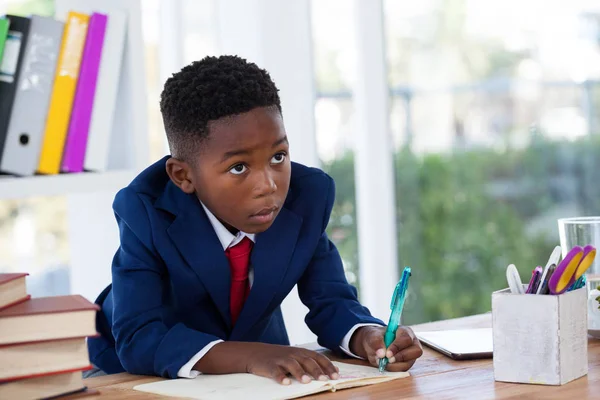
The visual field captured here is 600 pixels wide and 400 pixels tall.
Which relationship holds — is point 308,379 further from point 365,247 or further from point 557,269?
point 365,247

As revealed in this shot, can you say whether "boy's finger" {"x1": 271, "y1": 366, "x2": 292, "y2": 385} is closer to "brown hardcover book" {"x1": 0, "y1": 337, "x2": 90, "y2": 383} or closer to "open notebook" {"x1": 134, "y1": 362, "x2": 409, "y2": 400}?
"open notebook" {"x1": 134, "y1": 362, "x2": 409, "y2": 400}

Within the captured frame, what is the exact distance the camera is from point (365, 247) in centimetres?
291

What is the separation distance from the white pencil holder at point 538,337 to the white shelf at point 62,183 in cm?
108

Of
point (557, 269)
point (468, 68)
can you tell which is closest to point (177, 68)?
point (468, 68)

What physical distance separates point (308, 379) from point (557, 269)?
34 centimetres

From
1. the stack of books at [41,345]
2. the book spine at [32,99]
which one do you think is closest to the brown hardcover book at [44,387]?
the stack of books at [41,345]

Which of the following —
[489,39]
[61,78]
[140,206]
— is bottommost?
[140,206]

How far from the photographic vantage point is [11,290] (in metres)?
1.12

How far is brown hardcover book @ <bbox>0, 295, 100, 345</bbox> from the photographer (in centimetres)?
106

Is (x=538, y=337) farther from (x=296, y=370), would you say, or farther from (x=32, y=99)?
(x=32, y=99)

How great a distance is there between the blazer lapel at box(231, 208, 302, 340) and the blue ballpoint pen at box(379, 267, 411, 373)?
251 millimetres

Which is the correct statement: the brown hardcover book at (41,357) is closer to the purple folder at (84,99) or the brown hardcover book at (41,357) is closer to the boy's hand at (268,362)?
the boy's hand at (268,362)

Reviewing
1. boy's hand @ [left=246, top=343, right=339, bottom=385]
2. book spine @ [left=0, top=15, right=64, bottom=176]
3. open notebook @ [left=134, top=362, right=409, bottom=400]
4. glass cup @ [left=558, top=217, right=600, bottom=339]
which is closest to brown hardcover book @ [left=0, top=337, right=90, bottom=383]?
open notebook @ [left=134, top=362, right=409, bottom=400]

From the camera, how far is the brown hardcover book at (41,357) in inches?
41.5
